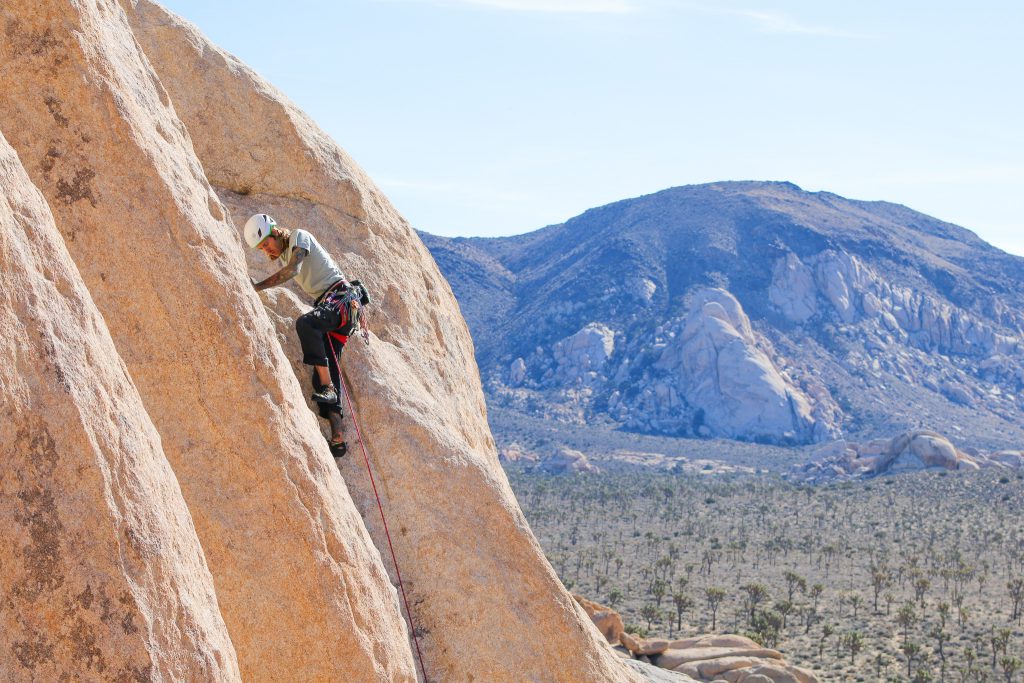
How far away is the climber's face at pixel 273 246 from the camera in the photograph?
8062mm

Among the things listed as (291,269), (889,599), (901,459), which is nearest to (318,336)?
(291,269)

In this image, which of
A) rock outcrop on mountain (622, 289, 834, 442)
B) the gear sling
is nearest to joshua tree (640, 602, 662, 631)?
the gear sling

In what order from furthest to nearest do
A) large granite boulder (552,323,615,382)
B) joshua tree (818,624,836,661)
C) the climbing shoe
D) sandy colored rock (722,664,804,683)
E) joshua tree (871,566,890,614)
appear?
large granite boulder (552,323,615,382) < joshua tree (871,566,890,614) < joshua tree (818,624,836,661) < sandy colored rock (722,664,804,683) < the climbing shoe

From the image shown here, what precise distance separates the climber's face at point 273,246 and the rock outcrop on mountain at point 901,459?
87.8 metres

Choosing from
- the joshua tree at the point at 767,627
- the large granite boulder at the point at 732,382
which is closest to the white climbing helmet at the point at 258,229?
the joshua tree at the point at 767,627

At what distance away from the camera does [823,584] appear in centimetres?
5153

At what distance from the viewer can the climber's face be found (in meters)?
8.06

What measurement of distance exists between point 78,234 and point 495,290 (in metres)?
146

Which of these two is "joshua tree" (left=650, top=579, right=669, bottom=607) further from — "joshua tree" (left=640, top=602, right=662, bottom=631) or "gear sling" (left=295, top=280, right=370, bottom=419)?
"gear sling" (left=295, top=280, right=370, bottom=419)

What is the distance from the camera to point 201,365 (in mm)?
6156

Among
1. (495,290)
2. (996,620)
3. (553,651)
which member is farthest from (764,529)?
(495,290)

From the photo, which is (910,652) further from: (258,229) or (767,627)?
(258,229)

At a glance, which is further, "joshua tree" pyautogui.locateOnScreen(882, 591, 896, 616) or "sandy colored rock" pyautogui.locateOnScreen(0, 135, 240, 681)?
"joshua tree" pyautogui.locateOnScreen(882, 591, 896, 616)

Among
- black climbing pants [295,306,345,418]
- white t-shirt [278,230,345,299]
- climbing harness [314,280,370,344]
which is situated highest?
white t-shirt [278,230,345,299]
